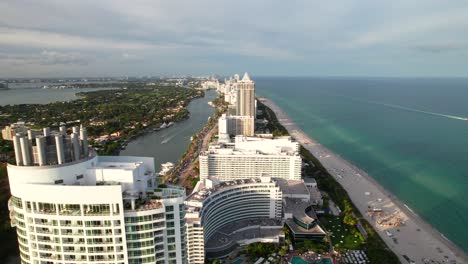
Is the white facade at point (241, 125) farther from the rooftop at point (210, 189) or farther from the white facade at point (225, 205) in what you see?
the rooftop at point (210, 189)

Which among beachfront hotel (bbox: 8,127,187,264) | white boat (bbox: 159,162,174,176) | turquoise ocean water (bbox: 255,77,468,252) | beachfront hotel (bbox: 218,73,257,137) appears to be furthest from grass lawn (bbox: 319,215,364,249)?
beachfront hotel (bbox: 218,73,257,137)

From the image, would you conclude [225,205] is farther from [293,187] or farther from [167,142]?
[167,142]

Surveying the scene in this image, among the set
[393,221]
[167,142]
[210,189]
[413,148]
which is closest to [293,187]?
[393,221]

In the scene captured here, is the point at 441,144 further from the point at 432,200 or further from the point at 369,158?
the point at 432,200

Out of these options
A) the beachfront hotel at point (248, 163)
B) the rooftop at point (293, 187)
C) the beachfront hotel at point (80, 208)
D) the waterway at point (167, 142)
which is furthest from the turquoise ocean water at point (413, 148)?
the beachfront hotel at point (80, 208)

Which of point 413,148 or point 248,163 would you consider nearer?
point 248,163

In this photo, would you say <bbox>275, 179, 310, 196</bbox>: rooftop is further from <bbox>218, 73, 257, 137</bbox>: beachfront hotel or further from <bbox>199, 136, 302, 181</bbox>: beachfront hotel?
<bbox>218, 73, 257, 137</bbox>: beachfront hotel

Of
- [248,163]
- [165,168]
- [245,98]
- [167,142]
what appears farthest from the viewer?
[245,98]
